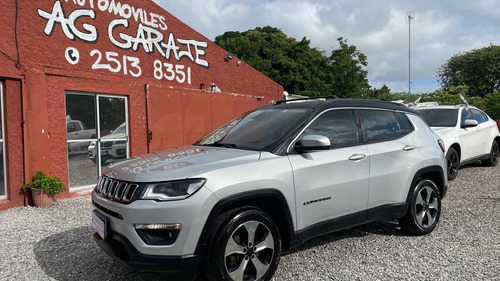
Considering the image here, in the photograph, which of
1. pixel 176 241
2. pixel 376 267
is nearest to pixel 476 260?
pixel 376 267

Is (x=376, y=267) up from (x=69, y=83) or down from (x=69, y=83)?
down

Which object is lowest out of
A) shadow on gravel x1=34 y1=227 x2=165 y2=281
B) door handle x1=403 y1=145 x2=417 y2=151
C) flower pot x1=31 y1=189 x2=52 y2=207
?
shadow on gravel x1=34 y1=227 x2=165 y2=281

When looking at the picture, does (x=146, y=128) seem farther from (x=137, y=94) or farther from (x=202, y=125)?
(x=202, y=125)

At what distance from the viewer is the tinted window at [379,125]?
3.94 metres

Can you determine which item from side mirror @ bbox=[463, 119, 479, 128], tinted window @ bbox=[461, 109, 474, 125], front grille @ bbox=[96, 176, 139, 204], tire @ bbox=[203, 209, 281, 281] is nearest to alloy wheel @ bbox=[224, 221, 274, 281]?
tire @ bbox=[203, 209, 281, 281]

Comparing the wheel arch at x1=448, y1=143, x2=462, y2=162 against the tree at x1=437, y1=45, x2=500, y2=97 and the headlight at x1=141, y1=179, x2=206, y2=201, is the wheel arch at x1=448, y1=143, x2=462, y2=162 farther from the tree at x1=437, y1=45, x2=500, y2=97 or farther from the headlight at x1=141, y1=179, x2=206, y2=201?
the tree at x1=437, y1=45, x2=500, y2=97

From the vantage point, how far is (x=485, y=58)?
133 ft

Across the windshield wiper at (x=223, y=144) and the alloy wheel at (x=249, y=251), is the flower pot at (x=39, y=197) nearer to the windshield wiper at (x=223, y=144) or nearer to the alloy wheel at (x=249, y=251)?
the windshield wiper at (x=223, y=144)

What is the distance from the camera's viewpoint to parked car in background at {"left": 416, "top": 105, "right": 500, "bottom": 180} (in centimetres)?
759

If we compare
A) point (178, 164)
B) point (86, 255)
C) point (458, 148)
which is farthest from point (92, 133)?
point (458, 148)

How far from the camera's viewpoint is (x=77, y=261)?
3.75 m

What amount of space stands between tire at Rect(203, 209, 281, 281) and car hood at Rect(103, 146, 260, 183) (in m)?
0.45

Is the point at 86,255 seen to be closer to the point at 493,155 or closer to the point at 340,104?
the point at 340,104

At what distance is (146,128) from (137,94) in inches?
31.6
